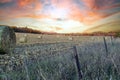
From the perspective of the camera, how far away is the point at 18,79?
2.97 m

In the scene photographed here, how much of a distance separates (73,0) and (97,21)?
4.98 feet

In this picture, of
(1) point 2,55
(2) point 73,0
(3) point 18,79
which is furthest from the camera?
(2) point 73,0

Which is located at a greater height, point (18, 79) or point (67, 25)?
point (67, 25)

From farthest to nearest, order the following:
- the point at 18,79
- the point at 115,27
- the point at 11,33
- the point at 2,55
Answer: the point at 115,27 → the point at 11,33 → the point at 2,55 → the point at 18,79

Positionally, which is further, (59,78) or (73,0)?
(73,0)

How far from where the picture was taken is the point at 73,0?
8938mm

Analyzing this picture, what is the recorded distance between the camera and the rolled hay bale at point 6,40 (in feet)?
17.4

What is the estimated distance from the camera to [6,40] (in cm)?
557

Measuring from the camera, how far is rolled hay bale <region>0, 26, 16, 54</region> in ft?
17.4

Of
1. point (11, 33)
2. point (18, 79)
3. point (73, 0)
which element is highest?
point (73, 0)

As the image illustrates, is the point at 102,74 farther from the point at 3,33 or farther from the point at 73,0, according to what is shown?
the point at 73,0

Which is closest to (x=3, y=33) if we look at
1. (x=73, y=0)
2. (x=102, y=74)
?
(x=102, y=74)

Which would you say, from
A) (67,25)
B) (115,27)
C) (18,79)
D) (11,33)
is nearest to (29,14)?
(67,25)

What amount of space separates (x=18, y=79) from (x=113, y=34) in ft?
26.6
